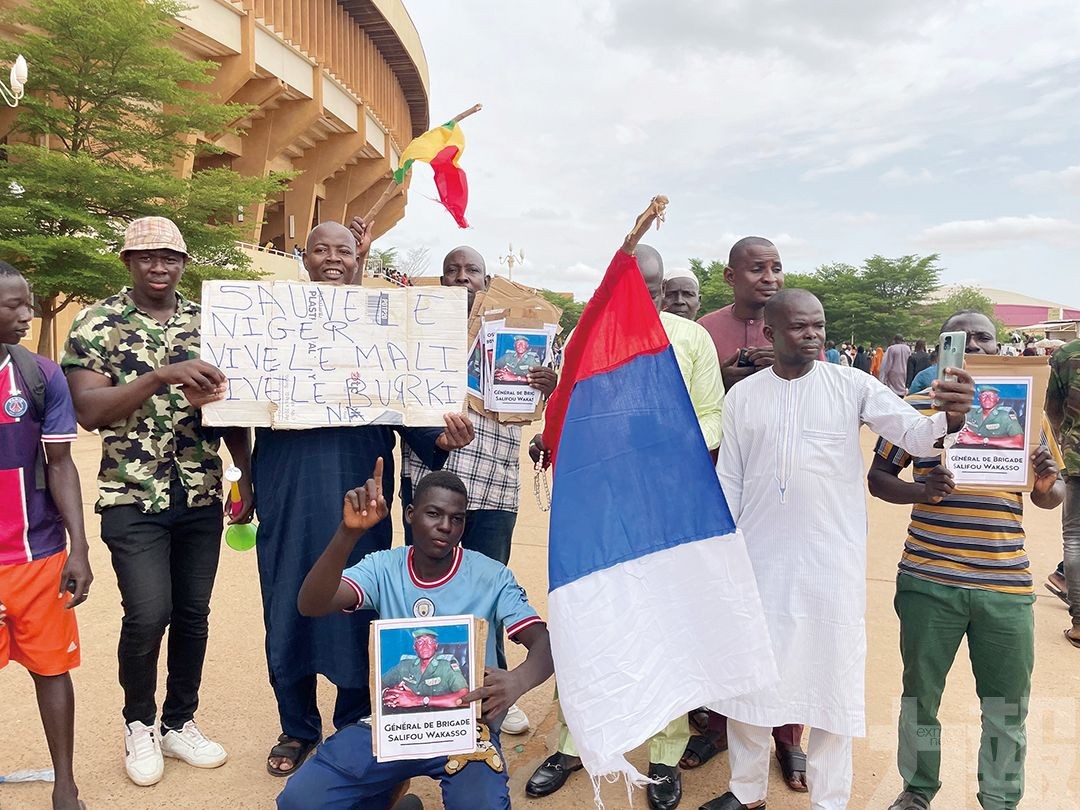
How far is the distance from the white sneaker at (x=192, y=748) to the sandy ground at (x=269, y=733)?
37mm

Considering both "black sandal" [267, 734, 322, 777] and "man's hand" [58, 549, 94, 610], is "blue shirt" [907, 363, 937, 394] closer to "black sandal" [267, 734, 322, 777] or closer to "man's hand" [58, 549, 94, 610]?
"black sandal" [267, 734, 322, 777]

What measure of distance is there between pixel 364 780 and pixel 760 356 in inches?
84.5

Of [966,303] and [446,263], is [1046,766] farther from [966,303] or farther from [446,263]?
[966,303]

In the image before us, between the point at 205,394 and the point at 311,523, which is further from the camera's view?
the point at 311,523

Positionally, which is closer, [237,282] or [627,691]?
[627,691]

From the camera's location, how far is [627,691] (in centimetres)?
226

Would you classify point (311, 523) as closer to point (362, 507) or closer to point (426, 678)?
point (362, 507)

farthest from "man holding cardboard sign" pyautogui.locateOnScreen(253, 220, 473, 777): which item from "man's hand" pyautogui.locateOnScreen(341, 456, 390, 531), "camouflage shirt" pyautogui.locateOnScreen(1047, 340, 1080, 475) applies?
"camouflage shirt" pyautogui.locateOnScreen(1047, 340, 1080, 475)

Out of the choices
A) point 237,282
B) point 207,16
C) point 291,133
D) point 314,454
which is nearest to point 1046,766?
point 314,454

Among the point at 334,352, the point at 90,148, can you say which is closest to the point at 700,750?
the point at 334,352

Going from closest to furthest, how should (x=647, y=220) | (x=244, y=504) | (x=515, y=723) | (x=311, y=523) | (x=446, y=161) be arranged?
(x=647, y=220) → (x=311, y=523) → (x=244, y=504) → (x=515, y=723) → (x=446, y=161)

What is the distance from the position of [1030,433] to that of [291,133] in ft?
88.9

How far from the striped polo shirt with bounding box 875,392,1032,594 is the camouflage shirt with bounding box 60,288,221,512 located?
8.60ft

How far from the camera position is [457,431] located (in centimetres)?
277
